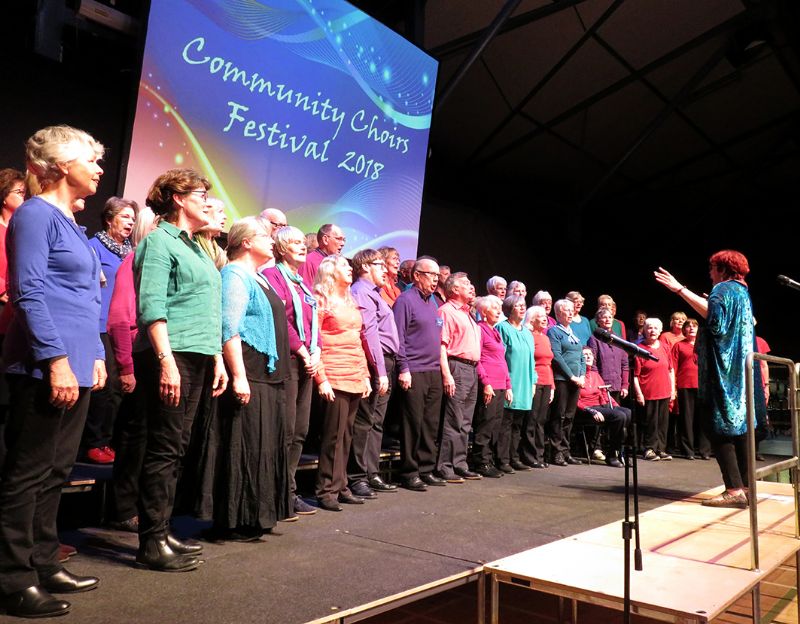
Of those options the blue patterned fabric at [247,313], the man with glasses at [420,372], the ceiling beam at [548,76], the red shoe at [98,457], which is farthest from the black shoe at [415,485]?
the ceiling beam at [548,76]

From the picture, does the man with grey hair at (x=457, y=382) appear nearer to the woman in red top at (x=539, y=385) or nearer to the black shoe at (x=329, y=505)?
the woman in red top at (x=539, y=385)

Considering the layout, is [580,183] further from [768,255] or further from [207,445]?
[207,445]

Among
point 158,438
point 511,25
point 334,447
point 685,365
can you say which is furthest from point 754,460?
point 511,25

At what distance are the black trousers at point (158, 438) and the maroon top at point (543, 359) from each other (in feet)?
12.0

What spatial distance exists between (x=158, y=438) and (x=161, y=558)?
0.42 m

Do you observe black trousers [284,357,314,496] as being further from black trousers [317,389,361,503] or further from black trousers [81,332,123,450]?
black trousers [81,332,123,450]

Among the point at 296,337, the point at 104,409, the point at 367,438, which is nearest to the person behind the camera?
the point at 296,337

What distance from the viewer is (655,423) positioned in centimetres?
682

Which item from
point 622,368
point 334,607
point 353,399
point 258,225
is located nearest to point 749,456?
point 334,607

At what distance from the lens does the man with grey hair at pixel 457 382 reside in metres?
4.58

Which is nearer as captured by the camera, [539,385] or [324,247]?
[324,247]

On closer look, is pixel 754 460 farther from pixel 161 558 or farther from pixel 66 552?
pixel 66 552

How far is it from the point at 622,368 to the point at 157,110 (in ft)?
15.9

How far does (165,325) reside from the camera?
7.50ft
